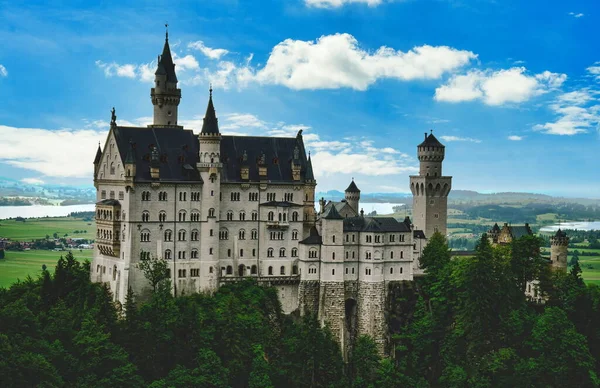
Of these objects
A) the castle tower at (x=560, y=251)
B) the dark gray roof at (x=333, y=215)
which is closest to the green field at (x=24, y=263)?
the dark gray roof at (x=333, y=215)

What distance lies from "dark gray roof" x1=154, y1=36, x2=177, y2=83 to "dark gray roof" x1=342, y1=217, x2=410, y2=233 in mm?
27999

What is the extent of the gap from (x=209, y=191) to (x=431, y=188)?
1378 inches

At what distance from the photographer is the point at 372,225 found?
10062 cm

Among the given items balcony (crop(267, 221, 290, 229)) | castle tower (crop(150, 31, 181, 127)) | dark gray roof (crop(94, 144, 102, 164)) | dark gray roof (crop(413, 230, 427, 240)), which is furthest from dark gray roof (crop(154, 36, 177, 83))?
dark gray roof (crop(413, 230, 427, 240))

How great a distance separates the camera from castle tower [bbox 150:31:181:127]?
341 feet

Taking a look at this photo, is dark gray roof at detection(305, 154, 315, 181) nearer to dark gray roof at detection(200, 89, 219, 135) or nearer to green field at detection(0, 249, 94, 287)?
dark gray roof at detection(200, 89, 219, 135)

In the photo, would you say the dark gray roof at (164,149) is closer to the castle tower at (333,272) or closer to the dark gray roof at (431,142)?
the castle tower at (333,272)

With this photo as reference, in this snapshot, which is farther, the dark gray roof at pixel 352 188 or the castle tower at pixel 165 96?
the dark gray roof at pixel 352 188

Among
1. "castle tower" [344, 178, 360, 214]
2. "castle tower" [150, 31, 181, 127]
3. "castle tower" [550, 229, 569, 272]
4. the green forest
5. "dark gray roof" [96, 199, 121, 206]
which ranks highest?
"castle tower" [150, 31, 181, 127]

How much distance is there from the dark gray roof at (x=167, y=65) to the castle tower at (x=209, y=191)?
37.5 feet

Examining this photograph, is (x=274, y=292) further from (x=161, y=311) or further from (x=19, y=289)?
(x=19, y=289)

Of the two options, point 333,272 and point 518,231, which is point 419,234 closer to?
point 518,231

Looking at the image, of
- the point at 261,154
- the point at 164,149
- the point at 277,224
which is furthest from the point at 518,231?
the point at 164,149

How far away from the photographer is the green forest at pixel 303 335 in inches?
3189
